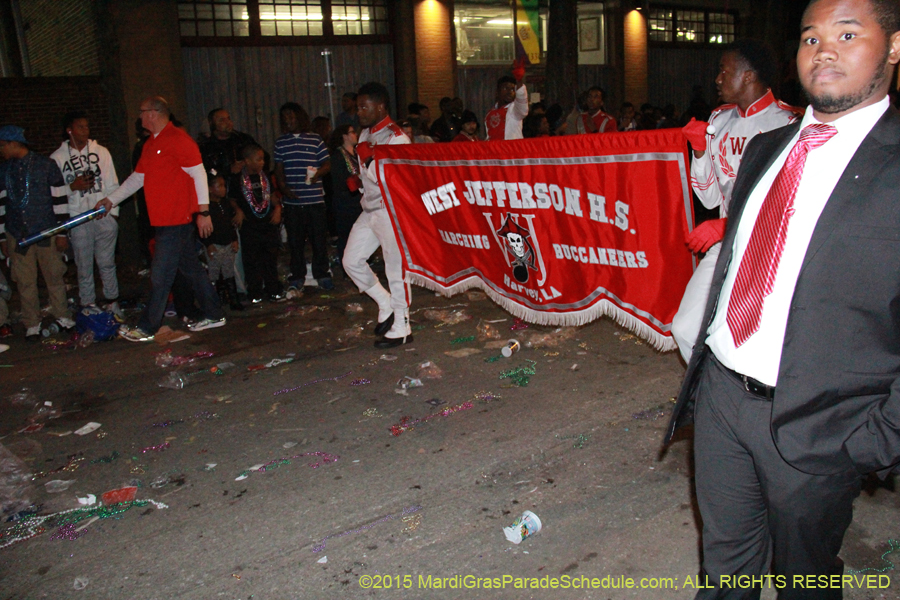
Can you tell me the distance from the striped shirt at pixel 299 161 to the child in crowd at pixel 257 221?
0.32 m

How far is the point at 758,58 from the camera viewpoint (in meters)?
4.29

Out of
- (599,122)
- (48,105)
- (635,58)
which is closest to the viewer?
(48,105)

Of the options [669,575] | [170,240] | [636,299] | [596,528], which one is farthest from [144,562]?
[170,240]

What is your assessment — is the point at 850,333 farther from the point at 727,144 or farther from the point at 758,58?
the point at 758,58

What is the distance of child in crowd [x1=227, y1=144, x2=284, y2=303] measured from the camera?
838 cm

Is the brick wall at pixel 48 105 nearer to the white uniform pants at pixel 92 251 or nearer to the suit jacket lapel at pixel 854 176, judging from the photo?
the white uniform pants at pixel 92 251

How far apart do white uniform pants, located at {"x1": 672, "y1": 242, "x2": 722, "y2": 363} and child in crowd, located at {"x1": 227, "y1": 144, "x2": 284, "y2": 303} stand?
607cm

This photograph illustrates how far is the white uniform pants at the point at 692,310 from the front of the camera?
11.1 feet

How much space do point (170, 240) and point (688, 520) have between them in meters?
5.60

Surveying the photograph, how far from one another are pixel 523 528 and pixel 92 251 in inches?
254

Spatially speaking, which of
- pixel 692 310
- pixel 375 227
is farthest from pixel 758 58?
pixel 375 227

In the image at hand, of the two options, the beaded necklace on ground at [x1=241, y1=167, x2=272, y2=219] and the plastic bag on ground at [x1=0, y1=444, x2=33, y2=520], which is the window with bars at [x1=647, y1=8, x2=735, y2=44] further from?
the plastic bag on ground at [x1=0, y1=444, x2=33, y2=520]

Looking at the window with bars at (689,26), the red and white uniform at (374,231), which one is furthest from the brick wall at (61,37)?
the window with bars at (689,26)

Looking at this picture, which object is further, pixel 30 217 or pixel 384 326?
pixel 30 217
